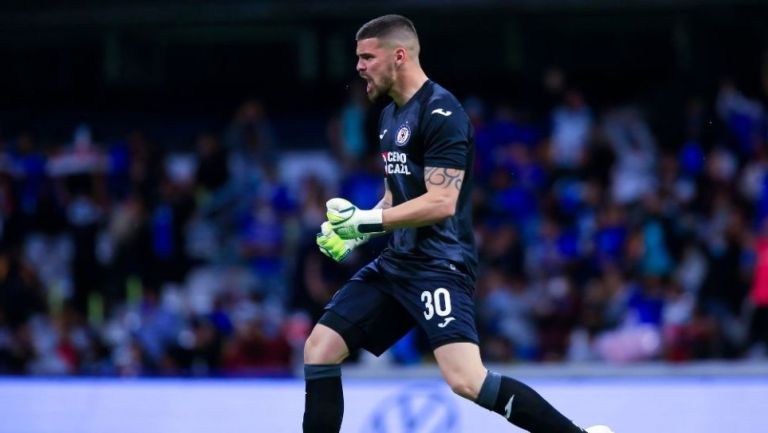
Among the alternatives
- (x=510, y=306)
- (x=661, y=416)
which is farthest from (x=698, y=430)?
(x=510, y=306)

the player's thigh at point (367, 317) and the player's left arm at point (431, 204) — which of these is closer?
the player's left arm at point (431, 204)

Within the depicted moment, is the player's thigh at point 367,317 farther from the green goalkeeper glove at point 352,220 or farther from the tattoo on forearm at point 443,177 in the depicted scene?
the tattoo on forearm at point 443,177

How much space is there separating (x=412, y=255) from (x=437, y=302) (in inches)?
10.4

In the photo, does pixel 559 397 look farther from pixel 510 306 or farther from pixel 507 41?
pixel 507 41

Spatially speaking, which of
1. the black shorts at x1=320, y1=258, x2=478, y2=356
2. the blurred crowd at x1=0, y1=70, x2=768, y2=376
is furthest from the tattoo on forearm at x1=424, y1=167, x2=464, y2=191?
the blurred crowd at x1=0, y1=70, x2=768, y2=376

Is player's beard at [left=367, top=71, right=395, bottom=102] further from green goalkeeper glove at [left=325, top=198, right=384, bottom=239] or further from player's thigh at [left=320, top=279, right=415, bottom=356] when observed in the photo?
player's thigh at [left=320, top=279, right=415, bottom=356]

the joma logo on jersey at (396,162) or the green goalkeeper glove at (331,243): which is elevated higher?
the joma logo on jersey at (396,162)

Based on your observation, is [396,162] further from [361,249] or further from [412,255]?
[361,249]

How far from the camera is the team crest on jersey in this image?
6.14 metres

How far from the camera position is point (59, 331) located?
13617 mm

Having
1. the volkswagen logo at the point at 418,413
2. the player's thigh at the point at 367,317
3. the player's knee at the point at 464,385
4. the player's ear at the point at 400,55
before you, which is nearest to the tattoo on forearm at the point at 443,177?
the player's ear at the point at 400,55

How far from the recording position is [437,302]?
6098 millimetres

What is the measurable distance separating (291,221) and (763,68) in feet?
17.5

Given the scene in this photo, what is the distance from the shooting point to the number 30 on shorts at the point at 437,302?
6.08 m
